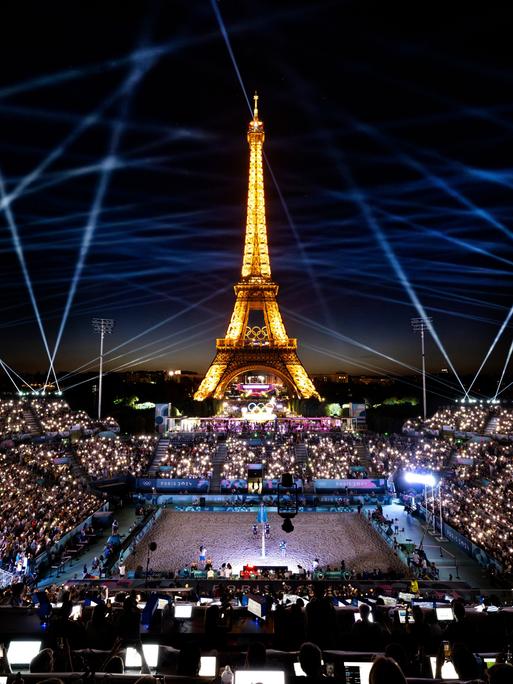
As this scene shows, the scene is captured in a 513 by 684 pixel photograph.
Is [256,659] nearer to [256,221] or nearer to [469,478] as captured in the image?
[469,478]

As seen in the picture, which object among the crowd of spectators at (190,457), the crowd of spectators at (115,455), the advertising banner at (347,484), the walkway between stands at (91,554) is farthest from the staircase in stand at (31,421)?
the advertising banner at (347,484)

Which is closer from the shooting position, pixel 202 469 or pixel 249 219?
pixel 202 469

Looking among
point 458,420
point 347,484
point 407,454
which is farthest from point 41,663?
point 458,420

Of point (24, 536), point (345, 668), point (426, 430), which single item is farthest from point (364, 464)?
point (345, 668)

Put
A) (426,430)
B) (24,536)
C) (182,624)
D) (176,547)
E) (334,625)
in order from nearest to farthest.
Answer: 1. (334,625)
2. (182,624)
3. (24,536)
4. (176,547)
5. (426,430)

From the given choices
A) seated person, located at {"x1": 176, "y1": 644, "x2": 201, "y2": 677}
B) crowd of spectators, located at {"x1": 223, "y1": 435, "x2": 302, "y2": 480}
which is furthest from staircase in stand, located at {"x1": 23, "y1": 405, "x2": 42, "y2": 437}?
seated person, located at {"x1": 176, "y1": 644, "x2": 201, "y2": 677}

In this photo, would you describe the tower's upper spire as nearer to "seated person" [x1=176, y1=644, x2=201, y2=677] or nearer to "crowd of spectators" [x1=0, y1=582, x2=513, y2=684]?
"crowd of spectators" [x1=0, y1=582, x2=513, y2=684]

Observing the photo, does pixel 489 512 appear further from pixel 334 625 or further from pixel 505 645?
pixel 334 625
